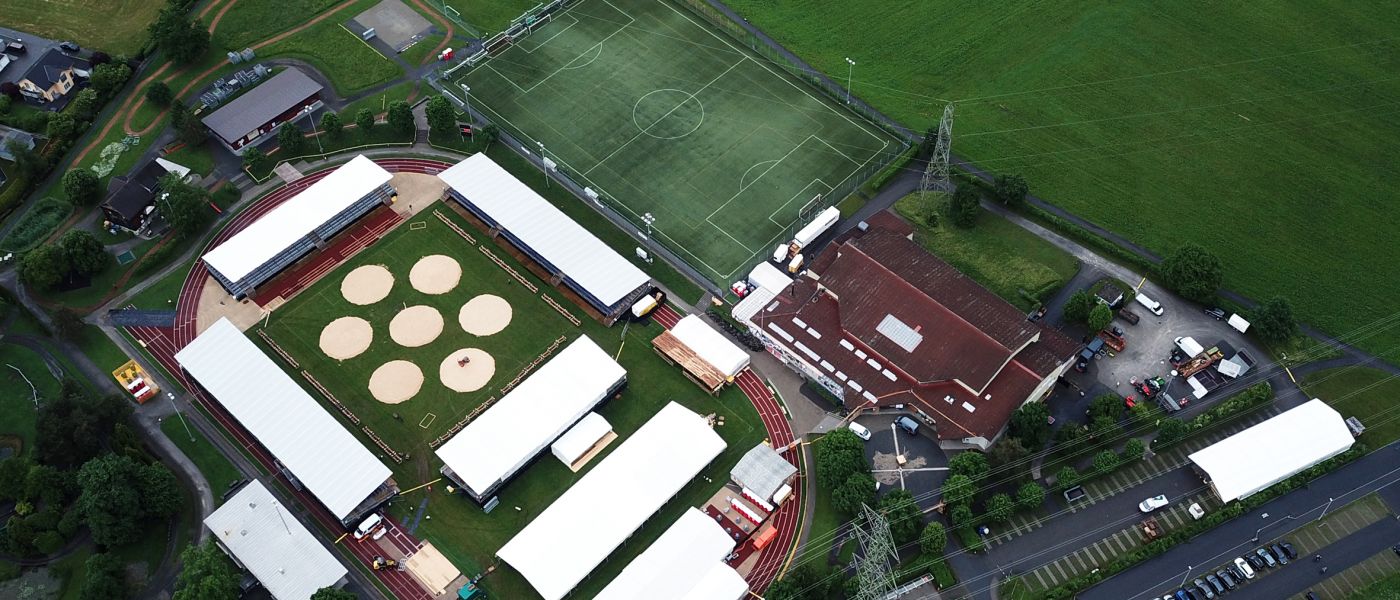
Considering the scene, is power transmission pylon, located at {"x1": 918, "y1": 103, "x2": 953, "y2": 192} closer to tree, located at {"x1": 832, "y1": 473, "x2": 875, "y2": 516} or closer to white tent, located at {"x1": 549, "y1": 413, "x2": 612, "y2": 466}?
tree, located at {"x1": 832, "y1": 473, "x2": 875, "y2": 516}

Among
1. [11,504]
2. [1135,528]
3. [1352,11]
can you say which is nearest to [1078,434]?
[1135,528]

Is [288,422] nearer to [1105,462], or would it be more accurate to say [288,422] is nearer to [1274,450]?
[1105,462]

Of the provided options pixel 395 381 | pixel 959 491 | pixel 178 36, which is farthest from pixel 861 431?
pixel 178 36

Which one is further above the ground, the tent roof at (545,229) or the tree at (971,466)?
the tree at (971,466)

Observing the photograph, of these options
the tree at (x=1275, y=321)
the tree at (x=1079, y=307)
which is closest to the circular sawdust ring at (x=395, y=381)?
the tree at (x=1079, y=307)

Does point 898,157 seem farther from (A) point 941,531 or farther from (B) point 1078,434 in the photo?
(A) point 941,531

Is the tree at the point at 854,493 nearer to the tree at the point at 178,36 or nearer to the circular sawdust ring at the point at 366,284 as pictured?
the circular sawdust ring at the point at 366,284
